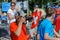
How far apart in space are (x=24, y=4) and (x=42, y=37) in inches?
144

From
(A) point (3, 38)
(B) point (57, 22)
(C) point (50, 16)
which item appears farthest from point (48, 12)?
(A) point (3, 38)

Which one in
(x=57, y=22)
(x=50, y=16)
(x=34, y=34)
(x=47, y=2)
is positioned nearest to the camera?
(x=50, y=16)

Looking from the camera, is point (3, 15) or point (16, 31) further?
point (3, 15)

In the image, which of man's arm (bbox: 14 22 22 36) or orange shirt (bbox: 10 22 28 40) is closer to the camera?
man's arm (bbox: 14 22 22 36)

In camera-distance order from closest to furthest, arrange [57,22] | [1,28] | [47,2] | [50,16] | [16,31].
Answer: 1. [16,31]
2. [50,16]
3. [57,22]
4. [1,28]
5. [47,2]

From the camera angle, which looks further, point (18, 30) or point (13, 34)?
point (13, 34)

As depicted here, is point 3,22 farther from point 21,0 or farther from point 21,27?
point 21,27

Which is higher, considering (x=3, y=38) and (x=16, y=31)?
(x=16, y=31)

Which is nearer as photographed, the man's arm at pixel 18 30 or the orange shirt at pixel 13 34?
the man's arm at pixel 18 30

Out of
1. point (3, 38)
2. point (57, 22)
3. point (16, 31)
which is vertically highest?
point (16, 31)

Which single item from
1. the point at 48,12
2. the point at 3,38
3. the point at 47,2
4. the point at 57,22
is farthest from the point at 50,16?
the point at 47,2

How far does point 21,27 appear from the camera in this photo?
4.05m

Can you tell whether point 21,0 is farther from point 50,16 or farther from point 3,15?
point 50,16

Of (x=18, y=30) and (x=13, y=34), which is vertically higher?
(x=18, y=30)
